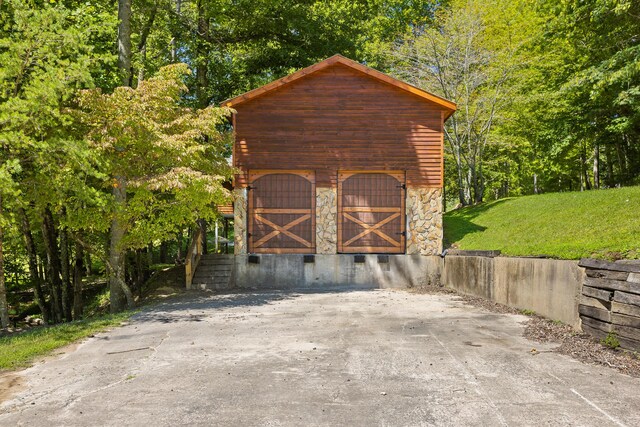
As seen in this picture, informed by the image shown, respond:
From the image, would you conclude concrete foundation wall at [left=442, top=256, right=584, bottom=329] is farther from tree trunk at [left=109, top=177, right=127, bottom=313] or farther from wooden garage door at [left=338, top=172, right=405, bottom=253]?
tree trunk at [left=109, top=177, right=127, bottom=313]

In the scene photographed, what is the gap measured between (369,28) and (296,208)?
536 inches

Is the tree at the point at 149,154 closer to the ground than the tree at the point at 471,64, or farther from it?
closer to the ground

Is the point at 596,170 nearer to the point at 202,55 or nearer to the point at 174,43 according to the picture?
the point at 202,55

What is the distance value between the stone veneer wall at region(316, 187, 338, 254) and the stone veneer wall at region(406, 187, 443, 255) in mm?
2406

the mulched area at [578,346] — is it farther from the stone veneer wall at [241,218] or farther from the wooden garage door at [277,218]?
the stone veneer wall at [241,218]

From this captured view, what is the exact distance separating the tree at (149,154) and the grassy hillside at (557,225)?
766 centimetres

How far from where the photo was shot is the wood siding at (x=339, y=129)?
16594 millimetres

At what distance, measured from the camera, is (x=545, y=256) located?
906 cm

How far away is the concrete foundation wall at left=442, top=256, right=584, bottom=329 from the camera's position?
314 inches

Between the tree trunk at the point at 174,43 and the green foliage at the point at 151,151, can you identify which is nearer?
the green foliage at the point at 151,151

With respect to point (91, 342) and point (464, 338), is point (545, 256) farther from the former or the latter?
point (91, 342)

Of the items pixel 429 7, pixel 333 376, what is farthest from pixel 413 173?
pixel 429 7

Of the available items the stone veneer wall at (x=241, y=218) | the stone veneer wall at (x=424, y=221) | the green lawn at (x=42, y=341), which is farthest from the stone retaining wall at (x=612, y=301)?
the stone veneer wall at (x=241, y=218)

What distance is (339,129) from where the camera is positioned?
16688 millimetres
